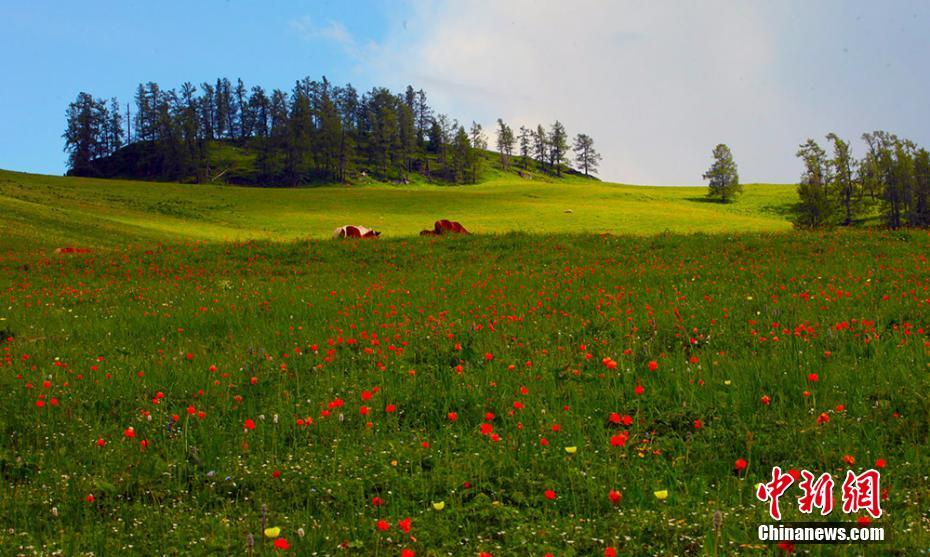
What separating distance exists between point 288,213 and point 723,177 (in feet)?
238

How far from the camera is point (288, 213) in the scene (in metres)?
58.6

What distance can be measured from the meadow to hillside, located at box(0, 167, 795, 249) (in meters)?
21.8

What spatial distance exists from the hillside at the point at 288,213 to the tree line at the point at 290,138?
4807 cm

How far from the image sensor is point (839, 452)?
4.83 m

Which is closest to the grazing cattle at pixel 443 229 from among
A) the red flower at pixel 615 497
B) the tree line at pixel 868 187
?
the red flower at pixel 615 497

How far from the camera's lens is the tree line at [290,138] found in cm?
12706

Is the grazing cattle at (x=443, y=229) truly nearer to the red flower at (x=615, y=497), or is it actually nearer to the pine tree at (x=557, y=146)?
the red flower at (x=615, y=497)

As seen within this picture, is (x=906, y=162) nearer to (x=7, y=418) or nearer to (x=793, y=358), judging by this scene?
(x=793, y=358)

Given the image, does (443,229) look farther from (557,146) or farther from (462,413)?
(557,146)

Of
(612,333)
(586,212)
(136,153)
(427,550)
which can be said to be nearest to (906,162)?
(586,212)

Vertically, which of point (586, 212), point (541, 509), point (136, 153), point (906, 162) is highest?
point (136, 153)

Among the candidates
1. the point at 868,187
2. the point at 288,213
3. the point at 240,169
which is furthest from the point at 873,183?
the point at 240,169

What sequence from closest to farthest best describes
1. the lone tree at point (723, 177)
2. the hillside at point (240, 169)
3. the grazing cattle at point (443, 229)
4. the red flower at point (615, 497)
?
the red flower at point (615, 497) → the grazing cattle at point (443, 229) → the lone tree at point (723, 177) → the hillside at point (240, 169)

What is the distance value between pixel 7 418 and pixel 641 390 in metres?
6.38
